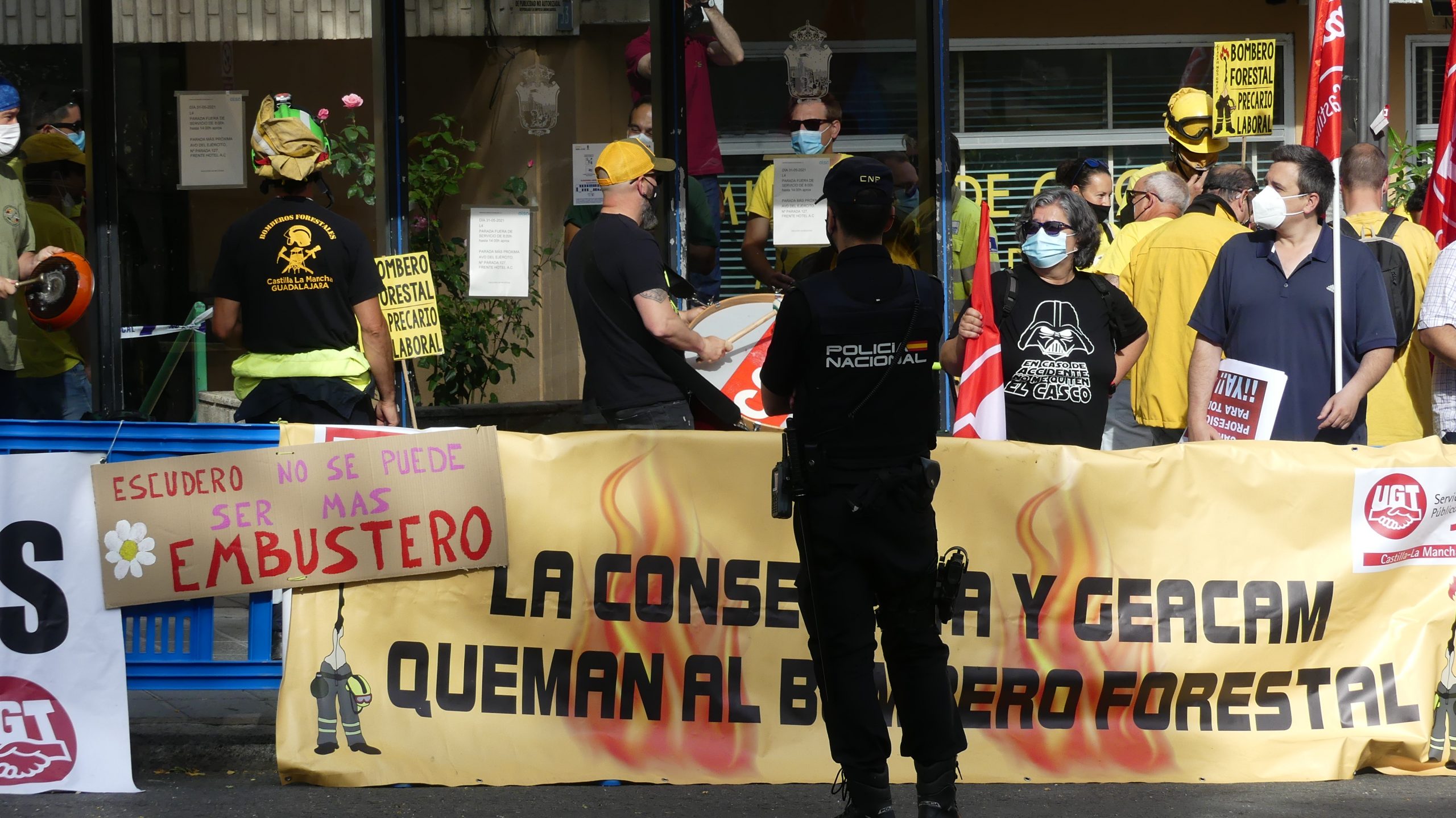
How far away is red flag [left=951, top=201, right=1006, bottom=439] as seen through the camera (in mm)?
6512

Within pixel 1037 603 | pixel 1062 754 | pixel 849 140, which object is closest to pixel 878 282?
pixel 1037 603

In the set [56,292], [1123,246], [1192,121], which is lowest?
[56,292]

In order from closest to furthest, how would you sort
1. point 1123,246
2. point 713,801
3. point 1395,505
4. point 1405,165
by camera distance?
point 713,801
point 1395,505
point 1123,246
point 1405,165

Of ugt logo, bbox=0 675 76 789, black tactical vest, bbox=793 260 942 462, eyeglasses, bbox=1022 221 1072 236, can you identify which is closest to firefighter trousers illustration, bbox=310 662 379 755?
ugt logo, bbox=0 675 76 789

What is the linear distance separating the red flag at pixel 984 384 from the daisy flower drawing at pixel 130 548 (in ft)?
9.96

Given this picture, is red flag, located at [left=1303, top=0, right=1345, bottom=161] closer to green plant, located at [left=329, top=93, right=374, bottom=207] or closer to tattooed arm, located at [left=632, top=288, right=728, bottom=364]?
tattooed arm, located at [left=632, top=288, right=728, bottom=364]

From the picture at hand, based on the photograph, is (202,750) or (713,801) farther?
(202,750)

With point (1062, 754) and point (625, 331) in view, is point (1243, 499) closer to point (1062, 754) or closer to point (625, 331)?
point (1062, 754)

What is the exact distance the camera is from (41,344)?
7.80 meters

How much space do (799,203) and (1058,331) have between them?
2.71 m

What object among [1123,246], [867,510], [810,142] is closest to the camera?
[867,510]

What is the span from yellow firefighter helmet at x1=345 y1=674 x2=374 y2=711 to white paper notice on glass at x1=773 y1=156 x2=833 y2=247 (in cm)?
413

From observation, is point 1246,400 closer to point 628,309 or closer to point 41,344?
point 628,309

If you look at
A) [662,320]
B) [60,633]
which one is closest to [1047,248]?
[662,320]
